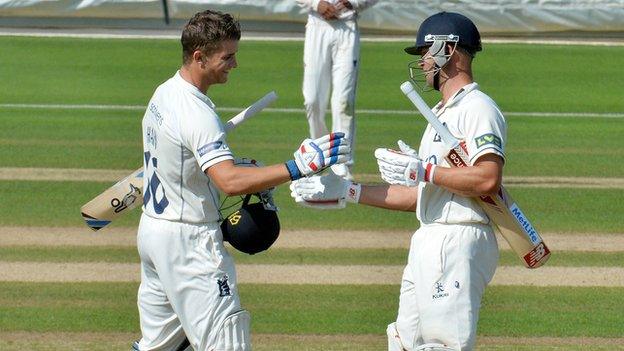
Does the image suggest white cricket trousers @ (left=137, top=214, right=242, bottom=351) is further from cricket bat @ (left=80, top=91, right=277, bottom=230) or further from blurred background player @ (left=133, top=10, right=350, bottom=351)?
cricket bat @ (left=80, top=91, right=277, bottom=230)

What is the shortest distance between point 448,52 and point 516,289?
3987 millimetres

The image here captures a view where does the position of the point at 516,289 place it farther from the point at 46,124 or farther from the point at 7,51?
the point at 7,51

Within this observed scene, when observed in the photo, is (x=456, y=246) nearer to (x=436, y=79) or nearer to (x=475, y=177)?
(x=475, y=177)

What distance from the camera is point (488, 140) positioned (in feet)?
22.1

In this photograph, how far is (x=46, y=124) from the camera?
1755 cm

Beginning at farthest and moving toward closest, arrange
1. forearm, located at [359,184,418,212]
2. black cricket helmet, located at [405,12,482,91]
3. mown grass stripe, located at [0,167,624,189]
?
1. mown grass stripe, located at [0,167,624,189]
2. forearm, located at [359,184,418,212]
3. black cricket helmet, located at [405,12,482,91]

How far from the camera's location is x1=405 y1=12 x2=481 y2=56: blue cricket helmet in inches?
278

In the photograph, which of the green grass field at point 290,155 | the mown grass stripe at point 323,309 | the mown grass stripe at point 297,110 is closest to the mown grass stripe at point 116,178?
the green grass field at point 290,155

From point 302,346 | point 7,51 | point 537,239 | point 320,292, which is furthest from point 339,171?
point 7,51

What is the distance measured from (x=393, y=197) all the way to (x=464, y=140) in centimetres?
74

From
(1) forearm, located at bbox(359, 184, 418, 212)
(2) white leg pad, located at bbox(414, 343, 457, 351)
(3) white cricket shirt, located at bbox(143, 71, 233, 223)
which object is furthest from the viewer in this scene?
(1) forearm, located at bbox(359, 184, 418, 212)

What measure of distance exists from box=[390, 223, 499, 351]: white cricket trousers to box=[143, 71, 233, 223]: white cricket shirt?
1.16 meters

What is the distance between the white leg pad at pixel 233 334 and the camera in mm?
6828

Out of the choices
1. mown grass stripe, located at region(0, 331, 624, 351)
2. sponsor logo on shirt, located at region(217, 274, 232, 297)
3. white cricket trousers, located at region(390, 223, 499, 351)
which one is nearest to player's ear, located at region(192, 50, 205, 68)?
sponsor logo on shirt, located at region(217, 274, 232, 297)
